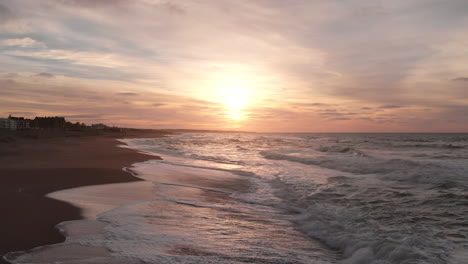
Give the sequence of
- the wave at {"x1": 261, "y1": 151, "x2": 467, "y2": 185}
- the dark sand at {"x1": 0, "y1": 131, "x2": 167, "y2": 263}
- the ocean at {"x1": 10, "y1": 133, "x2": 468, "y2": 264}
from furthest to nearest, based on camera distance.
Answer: the wave at {"x1": 261, "y1": 151, "x2": 467, "y2": 185} < the ocean at {"x1": 10, "y1": 133, "x2": 468, "y2": 264} < the dark sand at {"x1": 0, "y1": 131, "x2": 167, "y2": 263}

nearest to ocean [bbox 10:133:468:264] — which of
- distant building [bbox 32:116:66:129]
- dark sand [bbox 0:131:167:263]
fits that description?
dark sand [bbox 0:131:167:263]

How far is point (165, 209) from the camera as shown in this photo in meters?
7.31

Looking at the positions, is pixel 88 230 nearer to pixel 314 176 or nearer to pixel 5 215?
pixel 5 215

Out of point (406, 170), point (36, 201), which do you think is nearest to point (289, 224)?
point (36, 201)

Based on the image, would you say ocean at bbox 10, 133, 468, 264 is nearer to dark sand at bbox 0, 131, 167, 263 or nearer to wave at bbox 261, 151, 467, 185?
dark sand at bbox 0, 131, 167, 263

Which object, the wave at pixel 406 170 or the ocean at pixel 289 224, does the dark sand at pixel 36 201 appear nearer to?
the ocean at pixel 289 224

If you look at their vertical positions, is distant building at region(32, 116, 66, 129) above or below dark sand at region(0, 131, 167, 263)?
above

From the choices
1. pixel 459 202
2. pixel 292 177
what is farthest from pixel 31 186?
pixel 459 202

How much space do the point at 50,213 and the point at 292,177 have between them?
34.6 feet

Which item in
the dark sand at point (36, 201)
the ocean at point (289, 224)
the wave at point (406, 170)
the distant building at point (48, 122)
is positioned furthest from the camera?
the distant building at point (48, 122)

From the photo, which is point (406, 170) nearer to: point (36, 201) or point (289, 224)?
point (289, 224)

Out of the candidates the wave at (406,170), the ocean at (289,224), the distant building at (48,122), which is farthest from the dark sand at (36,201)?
the distant building at (48,122)

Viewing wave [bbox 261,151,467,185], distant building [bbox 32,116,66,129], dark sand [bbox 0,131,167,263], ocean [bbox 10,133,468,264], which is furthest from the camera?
distant building [bbox 32,116,66,129]

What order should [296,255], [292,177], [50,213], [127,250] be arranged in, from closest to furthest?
[127,250] → [296,255] → [50,213] → [292,177]
